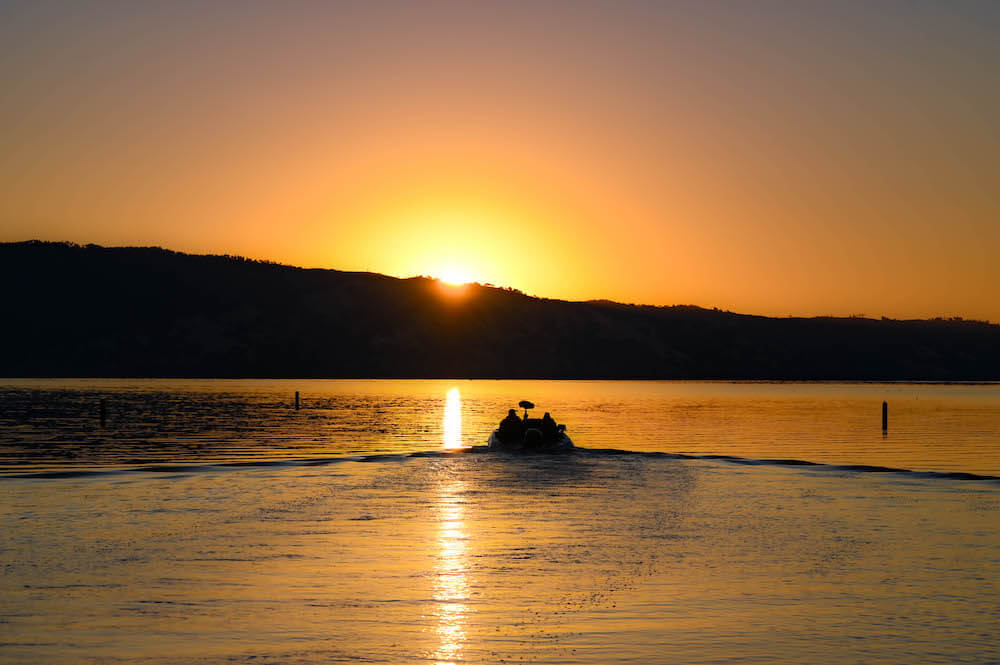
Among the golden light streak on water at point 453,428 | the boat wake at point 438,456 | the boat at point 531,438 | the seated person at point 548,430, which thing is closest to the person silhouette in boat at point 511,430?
the boat at point 531,438

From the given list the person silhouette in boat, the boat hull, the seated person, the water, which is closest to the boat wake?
the boat hull

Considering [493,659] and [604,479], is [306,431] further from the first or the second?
[493,659]

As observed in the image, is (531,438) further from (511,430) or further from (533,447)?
(511,430)

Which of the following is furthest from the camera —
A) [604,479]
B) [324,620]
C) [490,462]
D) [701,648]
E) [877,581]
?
[490,462]

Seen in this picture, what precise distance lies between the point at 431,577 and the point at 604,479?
2364 cm

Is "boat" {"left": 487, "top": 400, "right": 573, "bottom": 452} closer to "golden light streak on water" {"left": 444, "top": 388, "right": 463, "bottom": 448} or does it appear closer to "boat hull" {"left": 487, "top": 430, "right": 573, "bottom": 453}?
"boat hull" {"left": 487, "top": 430, "right": 573, "bottom": 453}

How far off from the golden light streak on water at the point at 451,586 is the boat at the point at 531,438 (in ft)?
79.7

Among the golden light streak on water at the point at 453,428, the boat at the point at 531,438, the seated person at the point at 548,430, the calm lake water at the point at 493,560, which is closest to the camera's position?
the calm lake water at the point at 493,560

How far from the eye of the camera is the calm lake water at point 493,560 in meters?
15.6

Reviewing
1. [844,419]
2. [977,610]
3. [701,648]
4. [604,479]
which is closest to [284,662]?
[701,648]

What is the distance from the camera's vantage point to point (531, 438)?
5634cm

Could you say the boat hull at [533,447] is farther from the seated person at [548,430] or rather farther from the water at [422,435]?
the water at [422,435]

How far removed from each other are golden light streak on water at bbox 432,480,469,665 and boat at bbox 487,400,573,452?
957 inches

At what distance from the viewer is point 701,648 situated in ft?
50.3
